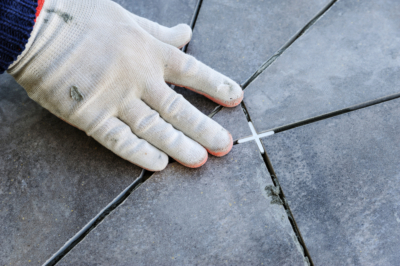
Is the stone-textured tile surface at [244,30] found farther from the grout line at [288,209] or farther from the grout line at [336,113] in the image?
the grout line at [288,209]

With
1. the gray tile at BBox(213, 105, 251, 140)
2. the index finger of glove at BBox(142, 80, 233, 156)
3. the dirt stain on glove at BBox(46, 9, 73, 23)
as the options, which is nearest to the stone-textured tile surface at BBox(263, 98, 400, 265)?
the gray tile at BBox(213, 105, 251, 140)

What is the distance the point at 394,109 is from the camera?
114 centimetres

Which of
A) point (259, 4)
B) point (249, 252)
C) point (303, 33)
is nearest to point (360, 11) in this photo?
point (303, 33)

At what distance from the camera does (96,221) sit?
3.43 ft

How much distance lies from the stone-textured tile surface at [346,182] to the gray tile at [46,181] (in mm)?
631

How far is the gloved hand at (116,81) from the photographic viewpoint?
938 millimetres

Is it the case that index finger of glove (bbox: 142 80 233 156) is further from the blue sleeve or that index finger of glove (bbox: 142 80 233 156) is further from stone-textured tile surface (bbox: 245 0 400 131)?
the blue sleeve

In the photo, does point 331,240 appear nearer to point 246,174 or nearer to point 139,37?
point 246,174

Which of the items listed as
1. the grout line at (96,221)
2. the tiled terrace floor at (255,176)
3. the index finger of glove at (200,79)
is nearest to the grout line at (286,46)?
the tiled terrace floor at (255,176)

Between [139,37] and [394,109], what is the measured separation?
107cm

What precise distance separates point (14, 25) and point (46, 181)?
58 centimetres

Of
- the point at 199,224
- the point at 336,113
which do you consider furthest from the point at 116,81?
the point at 336,113

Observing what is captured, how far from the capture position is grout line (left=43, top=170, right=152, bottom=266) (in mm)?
1002

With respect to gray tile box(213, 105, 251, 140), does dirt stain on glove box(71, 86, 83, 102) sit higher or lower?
lower
